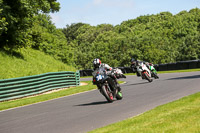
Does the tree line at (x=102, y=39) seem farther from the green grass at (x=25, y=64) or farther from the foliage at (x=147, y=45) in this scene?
the green grass at (x=25, y=64)

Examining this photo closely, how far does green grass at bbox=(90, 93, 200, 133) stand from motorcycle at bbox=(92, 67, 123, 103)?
3.74 m

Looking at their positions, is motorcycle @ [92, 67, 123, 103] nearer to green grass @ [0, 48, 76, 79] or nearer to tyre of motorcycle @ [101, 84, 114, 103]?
tyre of motorcycle @ [101, 84, 114, 103]

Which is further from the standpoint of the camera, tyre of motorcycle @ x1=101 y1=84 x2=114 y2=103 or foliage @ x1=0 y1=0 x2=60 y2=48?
foliage @ x1=0 y1=0 x2=60 y2=48

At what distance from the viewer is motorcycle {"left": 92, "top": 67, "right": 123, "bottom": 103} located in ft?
39.7

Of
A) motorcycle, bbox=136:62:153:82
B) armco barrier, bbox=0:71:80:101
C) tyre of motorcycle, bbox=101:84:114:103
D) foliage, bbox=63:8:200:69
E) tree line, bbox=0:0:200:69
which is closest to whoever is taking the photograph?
tyre of motorcycle, bbox=101:84:114:103

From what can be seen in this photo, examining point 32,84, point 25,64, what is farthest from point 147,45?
point 32,84

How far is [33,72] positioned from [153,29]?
333 ft

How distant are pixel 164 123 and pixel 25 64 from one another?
80.1 feet

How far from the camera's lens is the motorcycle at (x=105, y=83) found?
12102 mm

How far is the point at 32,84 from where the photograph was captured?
22.2 meters

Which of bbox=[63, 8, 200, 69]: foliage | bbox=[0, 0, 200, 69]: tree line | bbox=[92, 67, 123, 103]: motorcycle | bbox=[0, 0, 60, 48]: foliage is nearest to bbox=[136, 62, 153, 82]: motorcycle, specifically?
bbox=[92, 67, 123, 103]: motorcycle

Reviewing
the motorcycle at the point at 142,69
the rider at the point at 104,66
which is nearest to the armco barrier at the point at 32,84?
the motorcycle at the point at 142,69

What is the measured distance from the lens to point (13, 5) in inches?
1082

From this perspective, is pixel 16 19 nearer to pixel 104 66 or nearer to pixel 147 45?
pixel 104 66
